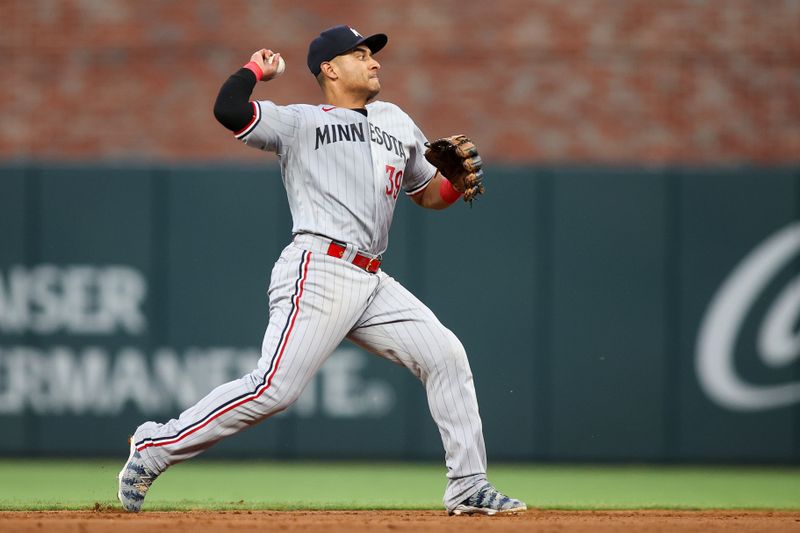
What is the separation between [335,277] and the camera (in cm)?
461

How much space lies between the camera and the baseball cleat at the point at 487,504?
4746mm

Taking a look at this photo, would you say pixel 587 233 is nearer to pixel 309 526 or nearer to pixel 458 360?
pixel 458 360

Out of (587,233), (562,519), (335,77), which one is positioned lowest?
(562,519)

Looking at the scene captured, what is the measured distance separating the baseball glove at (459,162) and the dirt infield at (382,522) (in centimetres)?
130

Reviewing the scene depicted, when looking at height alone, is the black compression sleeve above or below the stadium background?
above

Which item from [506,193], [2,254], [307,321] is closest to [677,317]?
[506,193]

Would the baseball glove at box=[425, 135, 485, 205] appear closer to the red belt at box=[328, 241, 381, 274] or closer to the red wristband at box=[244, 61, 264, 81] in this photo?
the red belt at box=[328, 241, 381, 274]

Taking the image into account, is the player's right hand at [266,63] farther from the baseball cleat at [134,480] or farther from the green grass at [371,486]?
the green grass at [371,486]

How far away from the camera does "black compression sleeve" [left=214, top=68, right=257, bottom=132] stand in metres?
4.45

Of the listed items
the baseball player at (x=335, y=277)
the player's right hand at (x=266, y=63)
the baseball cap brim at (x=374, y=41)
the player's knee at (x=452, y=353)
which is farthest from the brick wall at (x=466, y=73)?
the player's knee at (x=452, y=353)

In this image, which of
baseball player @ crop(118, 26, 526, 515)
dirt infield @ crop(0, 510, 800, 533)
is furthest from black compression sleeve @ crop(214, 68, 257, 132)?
dirt infield @ crop(0, 510, 800, 533)

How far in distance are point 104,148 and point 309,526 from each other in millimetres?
6351

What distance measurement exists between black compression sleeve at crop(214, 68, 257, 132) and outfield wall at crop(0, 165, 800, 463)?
11.3ft

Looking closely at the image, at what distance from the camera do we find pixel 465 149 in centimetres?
480
